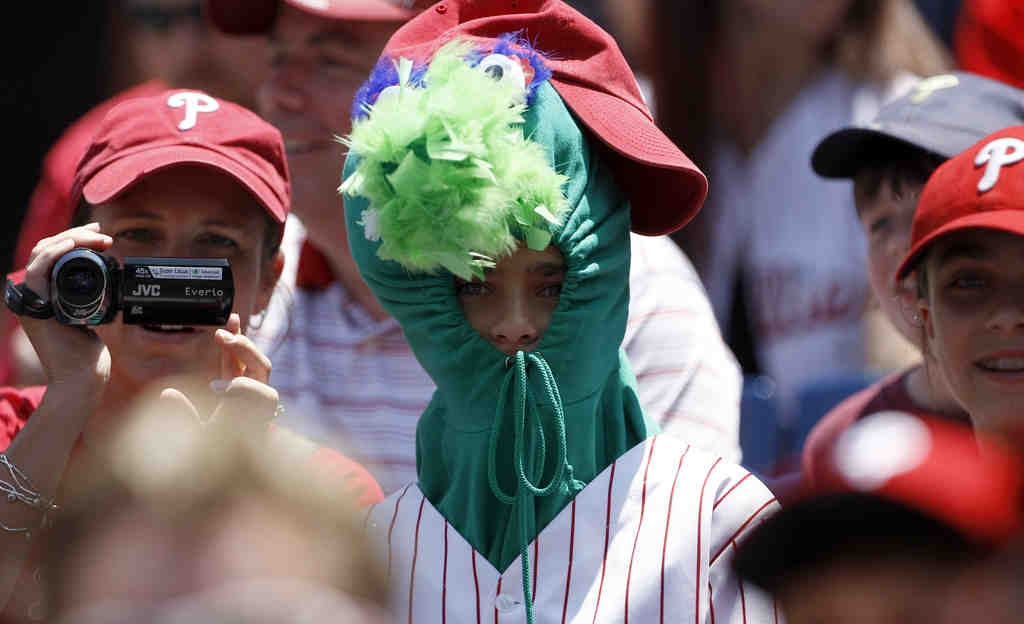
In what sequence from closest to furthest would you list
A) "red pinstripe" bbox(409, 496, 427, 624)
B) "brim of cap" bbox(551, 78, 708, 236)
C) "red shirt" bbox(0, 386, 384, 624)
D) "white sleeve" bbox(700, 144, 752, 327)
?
"red shirt" bbox(0, 386, 384, 624) < "red pinstripe" bbox(409, 496, 427, 624) < "brim of cap" bbox(551, 78, 708, 236) < "white sleeve" bbox(700, 144, 752, 327)

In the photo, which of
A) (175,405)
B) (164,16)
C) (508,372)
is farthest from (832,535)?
(164,16)

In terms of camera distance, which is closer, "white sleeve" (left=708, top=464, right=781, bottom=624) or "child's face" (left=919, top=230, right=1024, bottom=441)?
"white sleeve" (left=708, top=464, right=781, bottom=624)

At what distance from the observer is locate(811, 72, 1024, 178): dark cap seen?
3271mm

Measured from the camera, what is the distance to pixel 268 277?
310cm

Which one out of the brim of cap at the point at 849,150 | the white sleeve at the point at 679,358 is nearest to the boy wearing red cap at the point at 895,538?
the white sleeve at the point at 679,358

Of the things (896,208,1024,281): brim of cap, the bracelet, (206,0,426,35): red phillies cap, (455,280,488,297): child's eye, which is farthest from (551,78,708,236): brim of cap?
the bracelet

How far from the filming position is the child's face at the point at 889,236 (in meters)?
3.33

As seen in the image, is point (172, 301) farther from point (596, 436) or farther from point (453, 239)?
point (596, 436)

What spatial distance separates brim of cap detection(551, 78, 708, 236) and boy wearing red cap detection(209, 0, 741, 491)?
0.53 metres

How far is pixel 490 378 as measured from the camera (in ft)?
8.52

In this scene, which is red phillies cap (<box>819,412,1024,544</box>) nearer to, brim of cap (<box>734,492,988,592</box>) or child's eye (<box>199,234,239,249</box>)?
brim of cap (<box>734,492,988,592</box>)

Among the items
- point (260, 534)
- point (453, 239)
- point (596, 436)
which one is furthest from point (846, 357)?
point (260, 534)

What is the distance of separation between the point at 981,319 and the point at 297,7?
1.80 m

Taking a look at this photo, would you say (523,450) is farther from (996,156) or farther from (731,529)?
(996,156)
